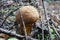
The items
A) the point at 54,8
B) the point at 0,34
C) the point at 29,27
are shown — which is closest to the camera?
the point at 0,34

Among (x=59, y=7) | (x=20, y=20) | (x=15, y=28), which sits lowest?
(x=59, y=7)

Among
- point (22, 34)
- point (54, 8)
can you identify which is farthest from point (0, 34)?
point (54, 8)

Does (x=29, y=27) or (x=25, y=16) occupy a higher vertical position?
(x=25, y=16)


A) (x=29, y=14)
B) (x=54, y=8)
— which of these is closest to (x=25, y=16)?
(x=29, y=14)

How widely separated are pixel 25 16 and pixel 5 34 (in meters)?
0.31

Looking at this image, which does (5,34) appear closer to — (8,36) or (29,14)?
(8,36)

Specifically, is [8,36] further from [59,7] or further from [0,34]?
[59,7]

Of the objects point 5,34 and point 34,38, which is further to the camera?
point 34,38

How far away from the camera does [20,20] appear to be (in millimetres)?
2336

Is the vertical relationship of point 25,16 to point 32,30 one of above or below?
above

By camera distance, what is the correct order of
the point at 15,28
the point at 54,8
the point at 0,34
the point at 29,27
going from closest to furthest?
the point at 0,34 → the point at 29,27 → the point at 15,28 → the point at 54,8

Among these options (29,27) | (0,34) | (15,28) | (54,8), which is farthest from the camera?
(54,8)

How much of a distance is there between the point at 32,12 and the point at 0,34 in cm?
44

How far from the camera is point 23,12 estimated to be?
2.30 meters
